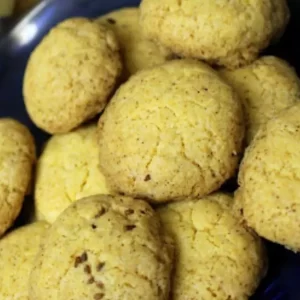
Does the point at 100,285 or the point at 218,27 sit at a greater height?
the point at 218,27

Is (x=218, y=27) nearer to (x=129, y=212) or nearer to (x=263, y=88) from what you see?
(x=263, y=88)

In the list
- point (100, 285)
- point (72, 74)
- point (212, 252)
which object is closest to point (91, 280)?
point (100, 285)

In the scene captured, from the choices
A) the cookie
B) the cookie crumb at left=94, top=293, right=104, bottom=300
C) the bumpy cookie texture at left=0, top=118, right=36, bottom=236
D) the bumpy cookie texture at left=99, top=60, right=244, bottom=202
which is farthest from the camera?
the cookie

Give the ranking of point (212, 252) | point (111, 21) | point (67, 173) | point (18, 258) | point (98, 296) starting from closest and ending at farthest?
1. point (98, 296)
2. point (212, 252)
3. point (18, 258)
4. point (67, 173)
5. point (111, 21)

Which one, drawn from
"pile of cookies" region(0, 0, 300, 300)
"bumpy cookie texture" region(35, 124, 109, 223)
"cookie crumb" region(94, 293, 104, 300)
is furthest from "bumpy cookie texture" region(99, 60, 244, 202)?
"cookie crumb" region(94, 293, 104, 300)

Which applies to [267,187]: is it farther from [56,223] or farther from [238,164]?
[56,223]

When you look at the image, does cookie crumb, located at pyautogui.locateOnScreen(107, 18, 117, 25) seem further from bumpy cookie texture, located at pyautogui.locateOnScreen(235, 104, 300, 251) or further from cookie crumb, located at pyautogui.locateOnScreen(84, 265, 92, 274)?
cookie crumb, located at pyautogui.locateOnScreen(84, 265, 92, 274)
